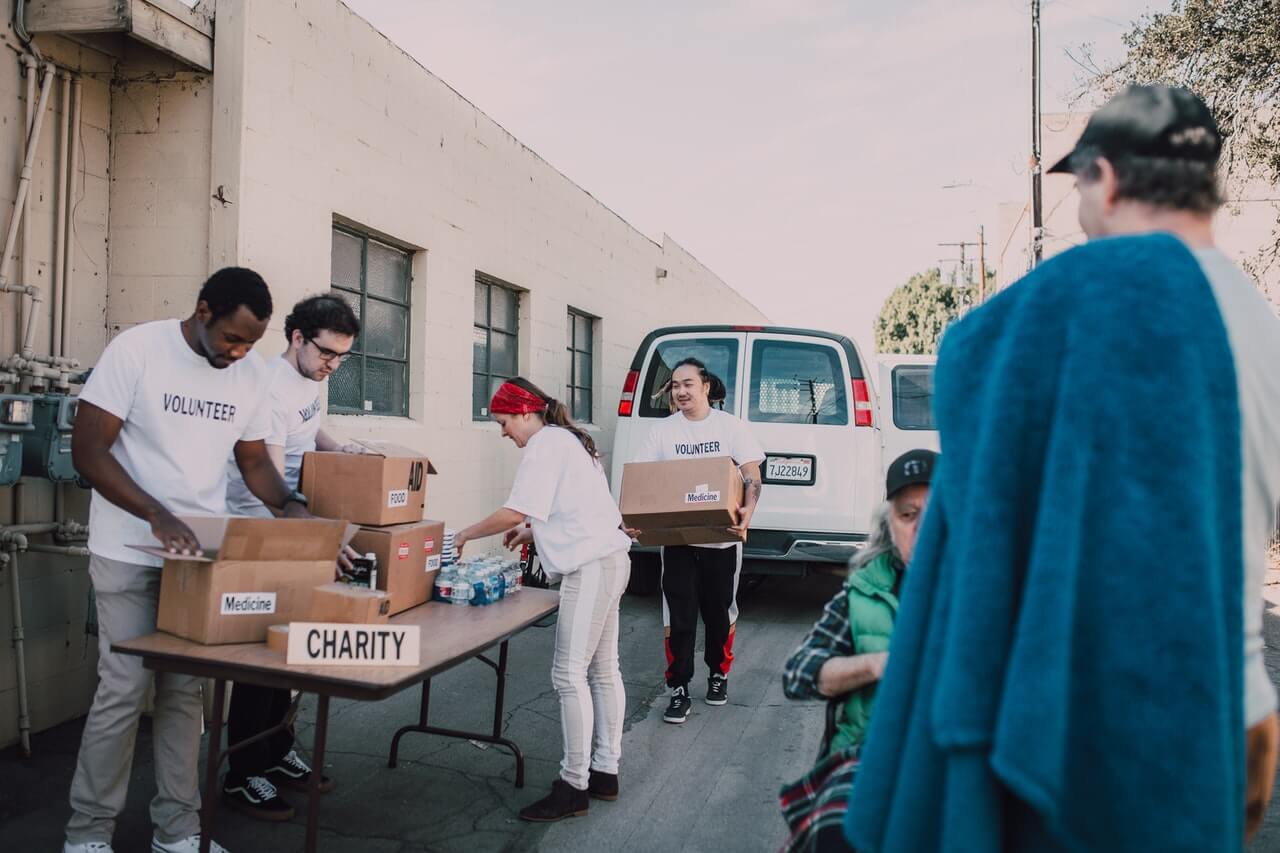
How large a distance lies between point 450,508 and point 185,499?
13.4 ft

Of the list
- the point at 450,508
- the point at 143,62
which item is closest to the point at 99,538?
the point at 143,62

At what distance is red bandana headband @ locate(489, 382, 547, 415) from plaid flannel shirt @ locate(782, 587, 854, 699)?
1971 mm

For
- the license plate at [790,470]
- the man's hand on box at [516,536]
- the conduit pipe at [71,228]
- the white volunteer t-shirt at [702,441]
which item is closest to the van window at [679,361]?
the license plate at [790,470]

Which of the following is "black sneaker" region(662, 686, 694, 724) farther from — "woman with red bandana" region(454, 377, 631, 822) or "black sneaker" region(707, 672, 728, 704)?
"woman with red bandana" region(454, 377, 631, 822)

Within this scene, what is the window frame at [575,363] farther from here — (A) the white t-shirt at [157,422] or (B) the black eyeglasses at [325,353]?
(A) the white t-shirt at [157,422]

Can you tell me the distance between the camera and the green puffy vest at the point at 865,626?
2465 mm

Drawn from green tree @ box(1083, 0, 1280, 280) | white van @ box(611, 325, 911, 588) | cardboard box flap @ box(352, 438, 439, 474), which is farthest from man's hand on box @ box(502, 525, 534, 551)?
green tree @ box(1083, 0, 1280, 280)

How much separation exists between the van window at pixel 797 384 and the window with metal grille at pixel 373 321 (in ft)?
9.04

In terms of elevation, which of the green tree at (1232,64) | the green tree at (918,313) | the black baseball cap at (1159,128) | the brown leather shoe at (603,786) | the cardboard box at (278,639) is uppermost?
the green tree at (918,313)

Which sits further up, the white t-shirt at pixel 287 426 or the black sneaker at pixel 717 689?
the white t-shirt at pixel 287 426

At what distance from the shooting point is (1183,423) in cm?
121

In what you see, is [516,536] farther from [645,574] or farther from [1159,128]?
[645,574]

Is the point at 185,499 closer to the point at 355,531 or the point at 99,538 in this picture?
the point at 99,538

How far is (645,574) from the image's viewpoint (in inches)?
335
